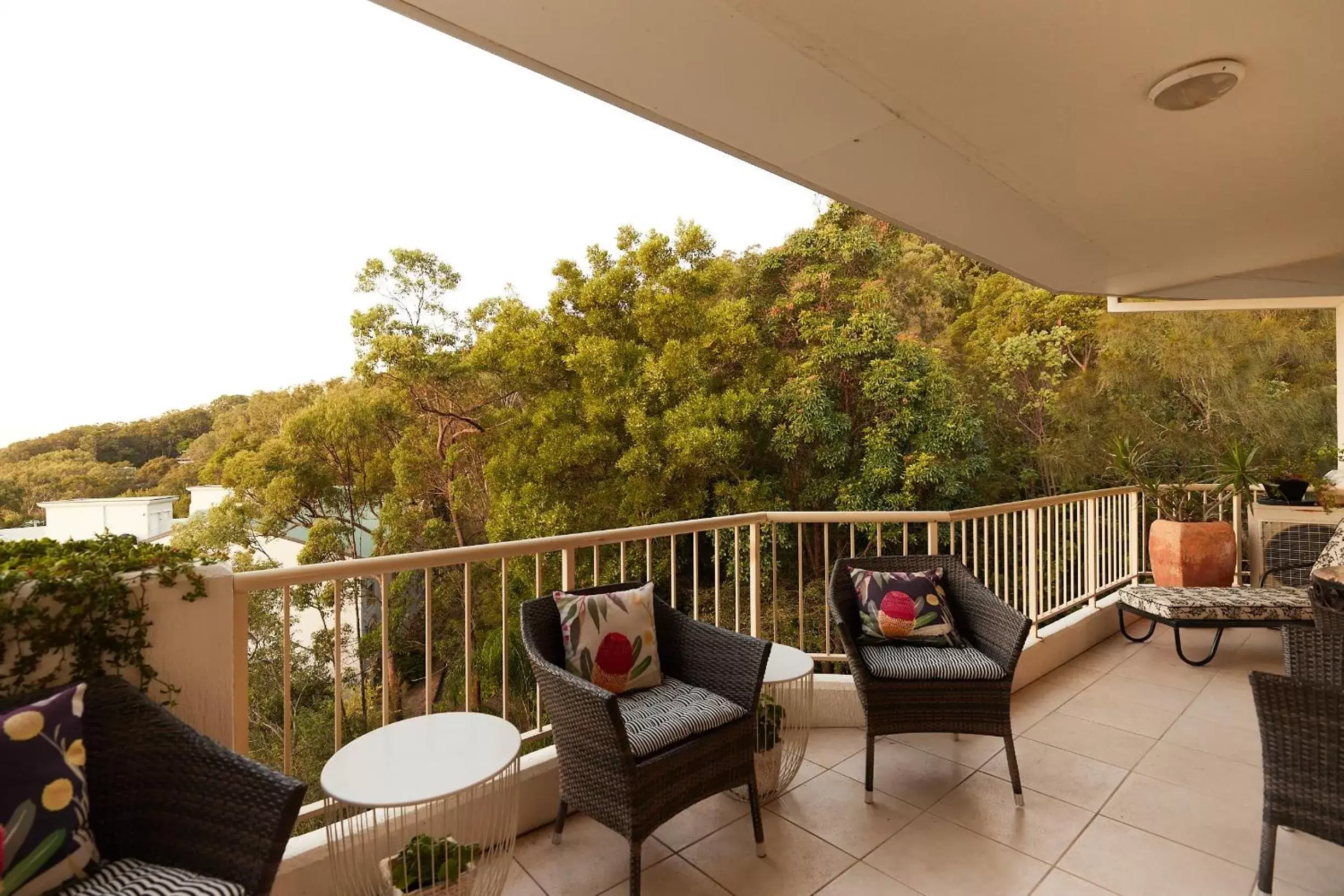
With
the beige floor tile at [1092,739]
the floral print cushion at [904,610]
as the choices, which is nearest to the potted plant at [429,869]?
the floral print cushion at [904,610]

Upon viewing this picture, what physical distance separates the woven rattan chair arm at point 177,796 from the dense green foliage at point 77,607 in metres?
0.10

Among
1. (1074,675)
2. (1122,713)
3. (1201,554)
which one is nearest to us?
(1122,713)

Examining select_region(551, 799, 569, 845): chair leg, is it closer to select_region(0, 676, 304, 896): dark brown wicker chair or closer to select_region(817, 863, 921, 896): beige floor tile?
select_region(817, 863, 921, 896): beige floor tile

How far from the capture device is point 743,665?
2.18 metres

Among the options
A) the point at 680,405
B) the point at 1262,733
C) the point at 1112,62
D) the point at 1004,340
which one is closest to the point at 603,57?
the point at 1112,62

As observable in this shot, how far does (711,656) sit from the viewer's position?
2.28 meters

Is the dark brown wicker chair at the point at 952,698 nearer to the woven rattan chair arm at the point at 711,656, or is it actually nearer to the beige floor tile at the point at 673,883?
A: the woven rattan chair arm at the point at 711,656

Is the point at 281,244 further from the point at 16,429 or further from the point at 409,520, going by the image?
the point at 409,520

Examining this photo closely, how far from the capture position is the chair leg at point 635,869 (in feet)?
5.84

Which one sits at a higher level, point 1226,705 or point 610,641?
point 610,641

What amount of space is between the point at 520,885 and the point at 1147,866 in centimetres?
199

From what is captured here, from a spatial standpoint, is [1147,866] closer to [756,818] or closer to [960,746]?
[960,746]

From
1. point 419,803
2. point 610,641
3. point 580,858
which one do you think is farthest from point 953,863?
point 419,803

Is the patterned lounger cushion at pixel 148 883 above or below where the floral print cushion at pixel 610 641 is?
below
